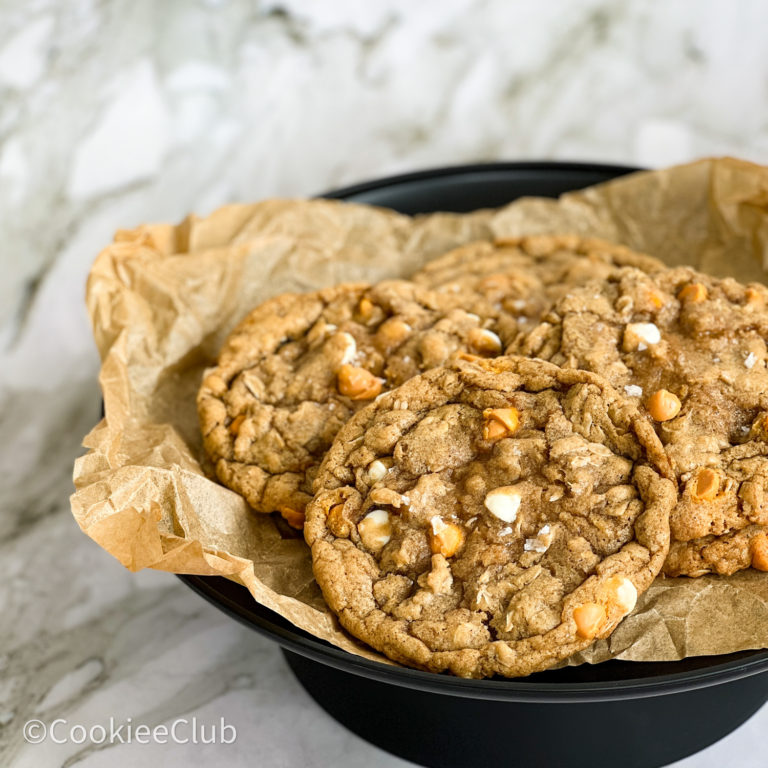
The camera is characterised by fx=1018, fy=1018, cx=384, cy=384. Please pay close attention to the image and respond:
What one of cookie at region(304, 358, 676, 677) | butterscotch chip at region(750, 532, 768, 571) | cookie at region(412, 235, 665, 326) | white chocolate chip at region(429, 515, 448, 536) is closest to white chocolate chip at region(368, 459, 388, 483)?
cookie at region(304, 358, 676, 677)

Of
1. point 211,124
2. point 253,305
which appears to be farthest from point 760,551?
point 211,124

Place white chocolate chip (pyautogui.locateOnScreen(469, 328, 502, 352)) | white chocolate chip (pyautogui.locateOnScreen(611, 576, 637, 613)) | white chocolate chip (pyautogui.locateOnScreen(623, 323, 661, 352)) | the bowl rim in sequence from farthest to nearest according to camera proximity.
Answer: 1. white chocolate chip (pyautogui.locateOnScreen(469, 328, 502, 352))
2. white chocolate chip (pyautogui.locateOnScreen(623, 323, 661, 352))
3. white chocolate chip (pyautogui.locateOnScreen(611, 576, 637, 613))
4. the bowl rim

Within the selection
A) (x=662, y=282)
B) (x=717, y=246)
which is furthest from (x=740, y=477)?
(x=717, y=246)

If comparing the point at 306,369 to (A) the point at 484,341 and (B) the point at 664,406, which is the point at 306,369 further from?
(B) the point at 664,406

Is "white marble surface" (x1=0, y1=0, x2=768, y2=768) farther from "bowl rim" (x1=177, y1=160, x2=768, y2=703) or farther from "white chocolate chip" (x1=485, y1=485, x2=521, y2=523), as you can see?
"white chocolate chip" (x1=485, y1=485, x2=521, y2=523)

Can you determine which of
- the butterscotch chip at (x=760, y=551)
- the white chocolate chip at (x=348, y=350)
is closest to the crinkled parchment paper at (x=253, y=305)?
the butterscotch chip at (x=760, y=551)
